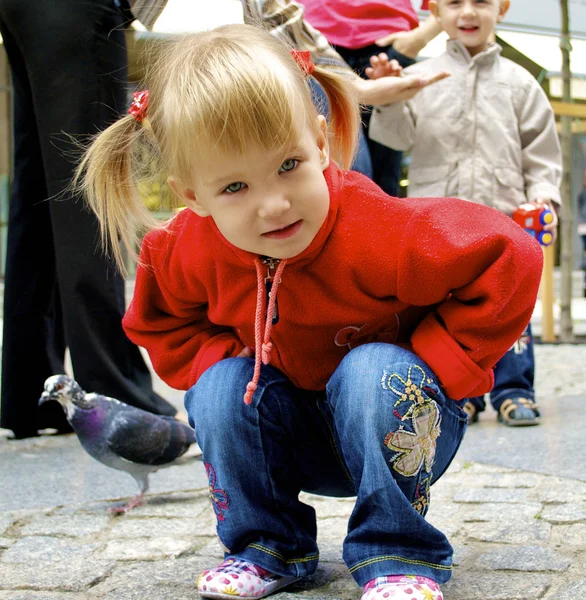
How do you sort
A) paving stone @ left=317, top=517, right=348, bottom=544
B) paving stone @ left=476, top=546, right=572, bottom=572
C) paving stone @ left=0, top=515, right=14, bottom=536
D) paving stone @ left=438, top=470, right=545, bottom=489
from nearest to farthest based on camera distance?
1. paving stone @ left=476, top=546, right=572, bottom=572
2. paving stone @ left=317, top=517, right=348, bottom=544
3. paving stone @ left=0, top=515, right=14, bottom=536
4. paving stone @ left=438, top=470, right=545, bottom=489

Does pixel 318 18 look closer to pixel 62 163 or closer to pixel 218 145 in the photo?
pixel 62 163

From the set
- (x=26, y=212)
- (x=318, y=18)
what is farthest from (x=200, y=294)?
(x=318, y=18)

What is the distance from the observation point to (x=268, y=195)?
58.2 inches

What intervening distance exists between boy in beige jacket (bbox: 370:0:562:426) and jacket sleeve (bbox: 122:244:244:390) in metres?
1.52

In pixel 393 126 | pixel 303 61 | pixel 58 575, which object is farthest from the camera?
pixel 393 126

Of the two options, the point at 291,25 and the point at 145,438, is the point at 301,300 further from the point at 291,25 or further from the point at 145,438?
the point at 291,25

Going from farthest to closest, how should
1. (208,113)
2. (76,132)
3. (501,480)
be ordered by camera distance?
(76,132) < (501,480) < (208,113)

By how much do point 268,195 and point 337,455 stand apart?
55 centimetres

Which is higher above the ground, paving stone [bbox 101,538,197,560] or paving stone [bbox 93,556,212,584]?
paving stone [bbox 93,556,212,584]

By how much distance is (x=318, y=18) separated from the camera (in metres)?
3.09

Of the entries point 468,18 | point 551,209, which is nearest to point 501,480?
point 551,209

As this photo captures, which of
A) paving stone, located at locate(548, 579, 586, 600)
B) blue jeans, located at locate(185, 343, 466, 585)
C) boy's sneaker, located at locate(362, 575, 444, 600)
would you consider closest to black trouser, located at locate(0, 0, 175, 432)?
blue jeans, located at locate(185, 343, 466, 585)

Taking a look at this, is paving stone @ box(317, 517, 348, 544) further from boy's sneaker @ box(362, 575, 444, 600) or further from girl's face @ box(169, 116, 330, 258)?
girl's face @ box(169, 116, 330, 258)

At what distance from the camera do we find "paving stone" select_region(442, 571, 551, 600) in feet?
5.20
